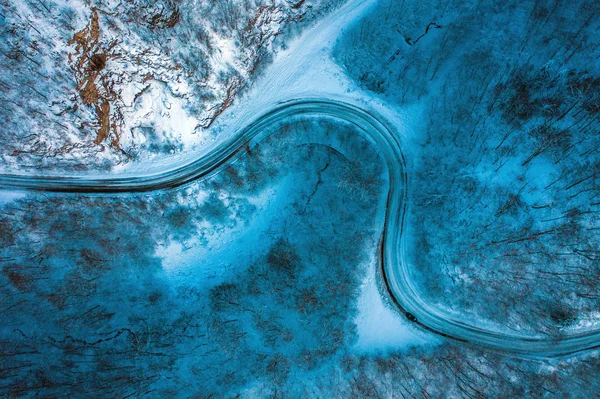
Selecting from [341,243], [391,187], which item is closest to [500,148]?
[391,187]

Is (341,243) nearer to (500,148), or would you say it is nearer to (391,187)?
(391,187)

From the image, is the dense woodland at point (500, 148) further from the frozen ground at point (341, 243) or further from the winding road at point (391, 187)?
the winding road at point (391, 187)

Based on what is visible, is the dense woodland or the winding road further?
the winding road

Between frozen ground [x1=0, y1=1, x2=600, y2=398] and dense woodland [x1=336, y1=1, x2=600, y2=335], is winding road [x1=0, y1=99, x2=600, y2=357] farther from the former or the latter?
dense woodland [x1=336, y1=1, x2=600, y2=335]

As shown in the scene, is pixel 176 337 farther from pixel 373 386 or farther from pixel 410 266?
pixel 410 266

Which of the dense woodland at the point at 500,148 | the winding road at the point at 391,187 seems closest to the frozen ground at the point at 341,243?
the dense woodland at the point at 500,148

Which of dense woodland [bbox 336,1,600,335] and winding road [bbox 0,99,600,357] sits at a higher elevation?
dense woodland [bbox 336,1,600,335]

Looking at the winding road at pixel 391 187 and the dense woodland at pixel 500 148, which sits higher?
the dense woodland at pixel 500 148

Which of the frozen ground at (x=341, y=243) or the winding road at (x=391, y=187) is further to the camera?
the winding road at (x=391, y=187)

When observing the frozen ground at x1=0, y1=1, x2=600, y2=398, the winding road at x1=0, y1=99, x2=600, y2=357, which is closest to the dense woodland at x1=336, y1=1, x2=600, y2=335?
the frozen ground at x1=0, y1=1, x2=600, y2=398
